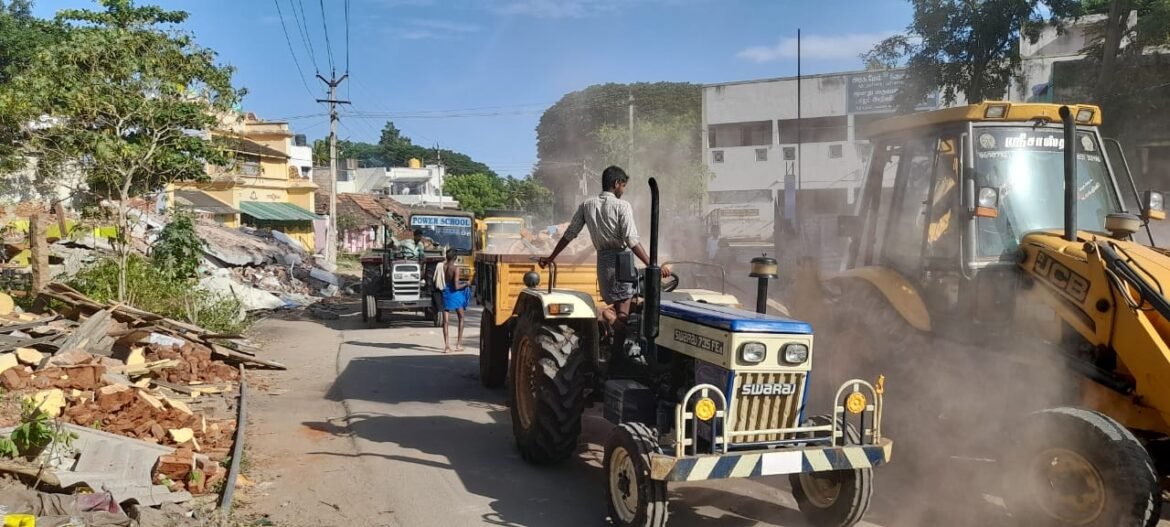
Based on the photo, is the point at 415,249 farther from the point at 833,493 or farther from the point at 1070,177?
the point at 1070,177

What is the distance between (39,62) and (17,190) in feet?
32.3

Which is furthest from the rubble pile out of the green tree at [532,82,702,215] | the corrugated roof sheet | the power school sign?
the green tree at [532,82,702,215]

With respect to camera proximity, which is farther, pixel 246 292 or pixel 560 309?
pixel 246 292

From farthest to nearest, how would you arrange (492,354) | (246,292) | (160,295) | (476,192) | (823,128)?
(476,192) → (823,128) → (246,292) → (160,295) → (492,354)

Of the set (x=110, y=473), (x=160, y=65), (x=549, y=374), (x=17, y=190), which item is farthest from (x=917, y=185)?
(x=17, y=190)

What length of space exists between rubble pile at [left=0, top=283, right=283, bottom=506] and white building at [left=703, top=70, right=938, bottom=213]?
3285 centimetres

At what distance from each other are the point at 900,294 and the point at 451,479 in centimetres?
365

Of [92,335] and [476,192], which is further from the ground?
[476,192]

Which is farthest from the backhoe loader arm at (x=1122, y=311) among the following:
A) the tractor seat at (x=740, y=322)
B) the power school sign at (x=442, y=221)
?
the power school sign at (x=442, y=221)

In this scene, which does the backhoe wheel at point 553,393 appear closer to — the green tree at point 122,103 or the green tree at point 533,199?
the green tree at point 122,103

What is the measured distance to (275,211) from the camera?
3919cm

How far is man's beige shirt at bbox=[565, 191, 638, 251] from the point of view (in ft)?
21.4

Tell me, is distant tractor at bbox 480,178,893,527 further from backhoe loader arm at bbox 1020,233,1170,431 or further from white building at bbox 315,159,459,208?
white building at bbox 315,159,459,208

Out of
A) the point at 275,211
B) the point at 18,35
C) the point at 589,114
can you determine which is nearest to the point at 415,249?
the point at 275,211
